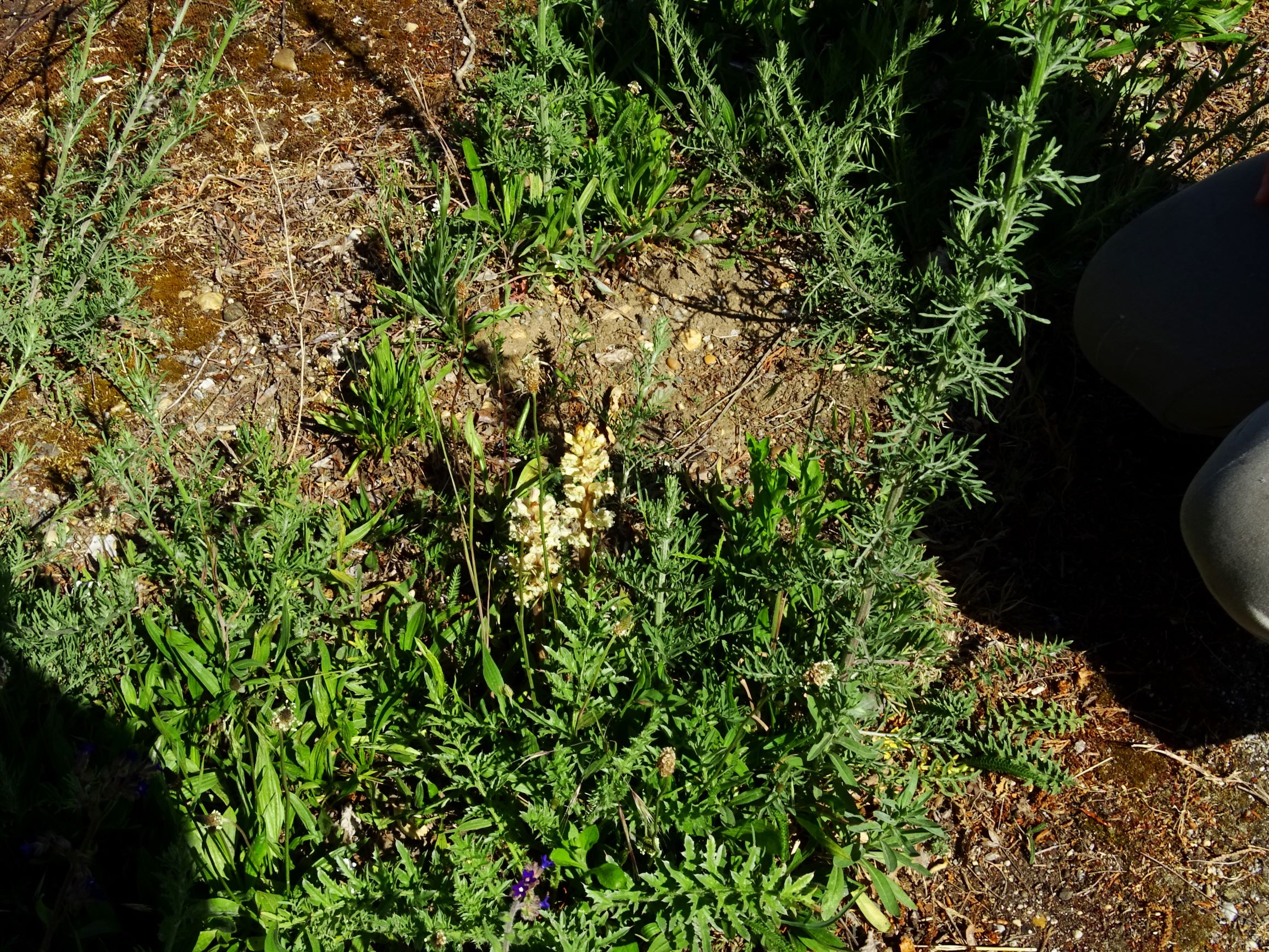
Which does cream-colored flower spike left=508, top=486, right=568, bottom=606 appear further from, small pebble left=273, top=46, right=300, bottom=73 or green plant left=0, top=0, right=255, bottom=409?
small pebble left=273, top=46, right=300, bottom=73

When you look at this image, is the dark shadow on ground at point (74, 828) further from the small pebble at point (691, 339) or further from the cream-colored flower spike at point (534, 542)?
the small pebble at point (691, 339)

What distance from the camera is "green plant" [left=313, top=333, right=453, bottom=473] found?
2.70 m

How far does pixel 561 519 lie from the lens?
2314mm

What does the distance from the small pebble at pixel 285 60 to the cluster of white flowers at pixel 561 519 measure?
6.68ft

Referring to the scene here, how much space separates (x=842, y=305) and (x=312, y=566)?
1756 millimetres

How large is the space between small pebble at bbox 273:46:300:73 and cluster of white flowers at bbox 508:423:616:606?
6.68ft

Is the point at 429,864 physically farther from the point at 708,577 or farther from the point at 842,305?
the point at 842,305

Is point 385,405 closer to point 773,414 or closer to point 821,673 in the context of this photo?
point 773,414

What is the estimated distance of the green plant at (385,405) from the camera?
2.70 meters

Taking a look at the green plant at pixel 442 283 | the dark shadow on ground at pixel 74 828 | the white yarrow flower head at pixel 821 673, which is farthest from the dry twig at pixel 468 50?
the white yarrow flower head at pixel 821 673

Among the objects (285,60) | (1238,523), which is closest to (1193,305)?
(1238,523)

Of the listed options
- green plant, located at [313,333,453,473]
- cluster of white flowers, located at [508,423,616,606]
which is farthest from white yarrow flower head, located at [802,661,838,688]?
green plant, located at [313,333,453,473]

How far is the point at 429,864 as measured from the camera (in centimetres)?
224

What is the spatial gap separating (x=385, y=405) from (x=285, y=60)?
5.10 feet
